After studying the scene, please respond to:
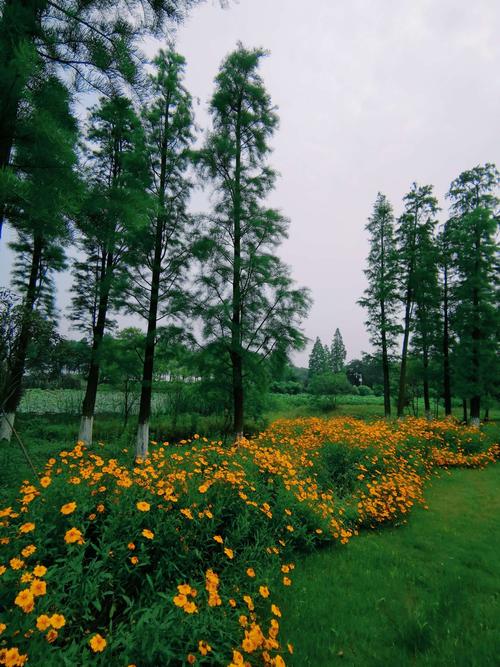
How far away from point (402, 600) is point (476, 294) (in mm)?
16466

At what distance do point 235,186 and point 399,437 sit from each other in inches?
382

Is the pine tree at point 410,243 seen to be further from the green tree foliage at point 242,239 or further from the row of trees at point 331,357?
the row of trees at point 331,357

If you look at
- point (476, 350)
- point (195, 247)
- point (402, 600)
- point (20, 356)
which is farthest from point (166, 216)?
point (476, 350)

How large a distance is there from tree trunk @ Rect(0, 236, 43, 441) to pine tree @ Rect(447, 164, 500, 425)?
57.5 ft

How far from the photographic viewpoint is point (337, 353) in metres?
69.5

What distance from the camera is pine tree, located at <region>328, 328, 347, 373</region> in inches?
2665

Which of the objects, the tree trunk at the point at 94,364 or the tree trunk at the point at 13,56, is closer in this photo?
the tree trunk at the point at 13,56

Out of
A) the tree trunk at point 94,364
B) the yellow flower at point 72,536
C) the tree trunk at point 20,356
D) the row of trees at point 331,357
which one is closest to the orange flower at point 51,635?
the yellow flower at point 72,536

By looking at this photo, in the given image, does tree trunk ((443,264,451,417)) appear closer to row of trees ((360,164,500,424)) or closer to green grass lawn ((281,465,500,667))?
row of trees ((360,164,500,424))

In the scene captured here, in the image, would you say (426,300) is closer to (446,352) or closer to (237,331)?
(446,352)

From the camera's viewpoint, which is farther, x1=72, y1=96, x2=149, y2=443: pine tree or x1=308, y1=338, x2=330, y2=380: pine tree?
x1=308, y1=338, x2=330, y2=380: pine tree

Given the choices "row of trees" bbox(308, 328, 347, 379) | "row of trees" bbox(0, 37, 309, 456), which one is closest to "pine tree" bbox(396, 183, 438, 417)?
"row of trees" bbox(0, 37, 309, 456)

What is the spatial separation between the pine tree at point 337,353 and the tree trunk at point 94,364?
61043mm

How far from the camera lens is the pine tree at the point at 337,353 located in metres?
67.7
